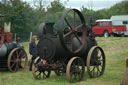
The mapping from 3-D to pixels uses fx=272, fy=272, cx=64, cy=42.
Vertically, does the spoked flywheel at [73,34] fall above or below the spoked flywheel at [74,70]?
above

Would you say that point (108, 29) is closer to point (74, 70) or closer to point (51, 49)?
point (74, 70)

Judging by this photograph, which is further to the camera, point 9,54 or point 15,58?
point 15,58

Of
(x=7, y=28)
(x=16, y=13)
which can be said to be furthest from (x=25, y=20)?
(x=7, y=28)

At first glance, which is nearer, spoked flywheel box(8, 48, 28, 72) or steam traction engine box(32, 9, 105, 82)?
steam traction engine box(32, 9, 105, 82)

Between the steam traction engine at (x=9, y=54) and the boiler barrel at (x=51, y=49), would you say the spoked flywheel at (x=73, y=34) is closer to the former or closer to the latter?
the boiler barrel at (x=51, y=49)

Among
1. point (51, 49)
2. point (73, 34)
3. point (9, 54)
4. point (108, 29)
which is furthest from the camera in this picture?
point (108, 29)

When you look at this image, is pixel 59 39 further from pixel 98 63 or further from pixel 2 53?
pixel 2 53

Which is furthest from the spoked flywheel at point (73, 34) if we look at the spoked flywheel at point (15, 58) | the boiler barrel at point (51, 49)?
the spoked flywheel at point (15, 58)

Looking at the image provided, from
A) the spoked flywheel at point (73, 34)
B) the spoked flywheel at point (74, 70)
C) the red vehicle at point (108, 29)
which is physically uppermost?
the red vehicle at point (108, 29)

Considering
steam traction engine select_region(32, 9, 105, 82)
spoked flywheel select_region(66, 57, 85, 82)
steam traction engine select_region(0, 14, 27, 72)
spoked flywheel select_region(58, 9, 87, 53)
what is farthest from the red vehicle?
spoked flywheel select_region(66, 57, 85, 82)

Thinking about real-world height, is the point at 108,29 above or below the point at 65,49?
above

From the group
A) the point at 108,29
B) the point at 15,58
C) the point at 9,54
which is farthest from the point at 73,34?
the point at 108,29

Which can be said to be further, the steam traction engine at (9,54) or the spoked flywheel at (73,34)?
the steam traction engine at (9,54)

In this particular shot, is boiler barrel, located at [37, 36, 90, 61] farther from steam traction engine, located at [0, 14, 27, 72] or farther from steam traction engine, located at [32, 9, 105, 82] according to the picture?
steam traction engine, located at [0, 14, 27, 72]
